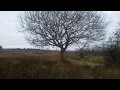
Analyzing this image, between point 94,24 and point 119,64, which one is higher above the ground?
point 94,24

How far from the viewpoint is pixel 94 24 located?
19.8m

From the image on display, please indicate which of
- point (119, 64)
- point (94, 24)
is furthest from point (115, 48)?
point (94, 24)
